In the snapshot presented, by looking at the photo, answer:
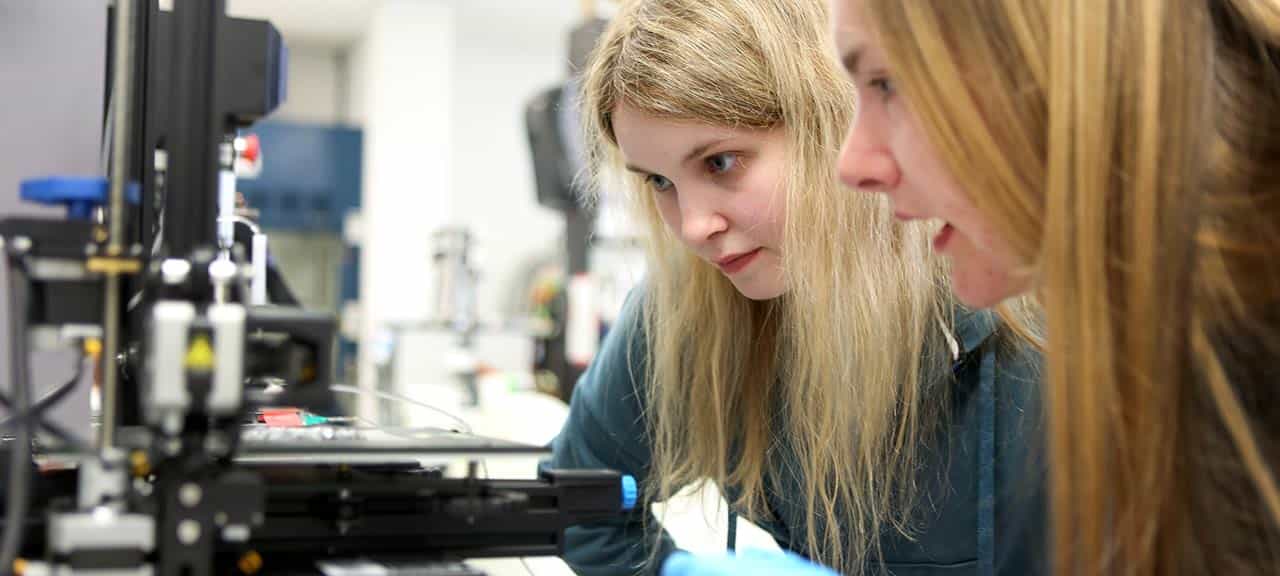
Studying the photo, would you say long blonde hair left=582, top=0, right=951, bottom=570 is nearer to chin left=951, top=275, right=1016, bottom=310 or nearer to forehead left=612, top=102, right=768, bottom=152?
forehead left=612, top=102, right=768, bottom=152

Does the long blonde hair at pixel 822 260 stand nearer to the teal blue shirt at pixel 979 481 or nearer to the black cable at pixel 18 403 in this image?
the teal blue shirt at pixel 979 481

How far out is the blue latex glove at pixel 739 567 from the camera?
23.7 inches

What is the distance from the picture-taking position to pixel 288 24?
6340mm

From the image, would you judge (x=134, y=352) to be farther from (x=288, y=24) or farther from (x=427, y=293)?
(x=288, y=24)

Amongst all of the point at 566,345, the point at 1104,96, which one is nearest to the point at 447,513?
the point at 1104,96

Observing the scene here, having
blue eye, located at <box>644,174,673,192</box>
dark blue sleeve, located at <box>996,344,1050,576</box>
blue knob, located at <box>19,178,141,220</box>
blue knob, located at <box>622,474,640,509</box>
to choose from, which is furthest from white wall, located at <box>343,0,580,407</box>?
blue knob, located at <box>19,178,141,220</box>

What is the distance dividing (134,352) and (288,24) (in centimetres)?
612

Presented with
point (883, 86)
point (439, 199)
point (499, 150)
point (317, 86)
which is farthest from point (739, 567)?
point (317, 86)

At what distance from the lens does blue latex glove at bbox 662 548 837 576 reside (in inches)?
23.7

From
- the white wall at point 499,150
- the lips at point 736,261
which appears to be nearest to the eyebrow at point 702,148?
the lips at point 736,261

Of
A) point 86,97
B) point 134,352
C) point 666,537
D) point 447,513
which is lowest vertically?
point 666,537

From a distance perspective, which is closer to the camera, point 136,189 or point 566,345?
point 136,189

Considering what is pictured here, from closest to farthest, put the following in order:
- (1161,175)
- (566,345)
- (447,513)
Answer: (1161,175), (447,513), (566,345)

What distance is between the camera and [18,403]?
2.00 ft
